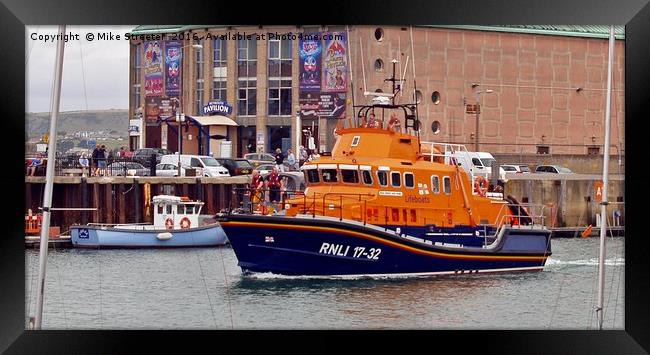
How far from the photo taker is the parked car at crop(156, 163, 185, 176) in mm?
38500

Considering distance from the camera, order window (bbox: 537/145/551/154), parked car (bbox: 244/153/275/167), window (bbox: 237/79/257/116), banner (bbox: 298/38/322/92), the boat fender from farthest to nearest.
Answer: window (bbox: 537/145/551/154)
window (bbox: 237/79/257/116)
banner (bbox: 298/38/322/92)
parked car (bbox: 244/153/275/167)
the boat fender

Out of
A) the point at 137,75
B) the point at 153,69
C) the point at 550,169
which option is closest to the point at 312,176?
the point at 550,169

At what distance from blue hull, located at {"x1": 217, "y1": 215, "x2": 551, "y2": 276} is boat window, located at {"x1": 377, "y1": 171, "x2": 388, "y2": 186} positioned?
A: 89 centimetres

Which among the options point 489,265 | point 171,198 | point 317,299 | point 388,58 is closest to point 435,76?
point 388,58

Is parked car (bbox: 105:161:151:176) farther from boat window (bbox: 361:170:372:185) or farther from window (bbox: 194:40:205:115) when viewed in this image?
boat window (bbox: 361:170:372:185)

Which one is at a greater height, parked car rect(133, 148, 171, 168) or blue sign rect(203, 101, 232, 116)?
blue sign rect(203, 101, 232, 116)

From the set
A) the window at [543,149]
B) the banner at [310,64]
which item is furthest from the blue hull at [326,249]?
the window at [543,149]

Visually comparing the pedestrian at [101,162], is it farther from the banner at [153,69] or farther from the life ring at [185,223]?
the banner at [153,69]

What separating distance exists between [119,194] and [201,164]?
312 cm

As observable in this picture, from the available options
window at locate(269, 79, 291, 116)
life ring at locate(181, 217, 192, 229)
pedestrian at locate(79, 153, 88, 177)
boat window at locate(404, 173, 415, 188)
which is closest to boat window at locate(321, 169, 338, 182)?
boat window at locate(404, 173, 415, 188)

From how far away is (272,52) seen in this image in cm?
4762

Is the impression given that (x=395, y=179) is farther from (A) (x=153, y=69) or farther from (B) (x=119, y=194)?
(A) (x=153, y=69)

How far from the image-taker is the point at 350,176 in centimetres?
2422

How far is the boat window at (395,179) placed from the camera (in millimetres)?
24312
